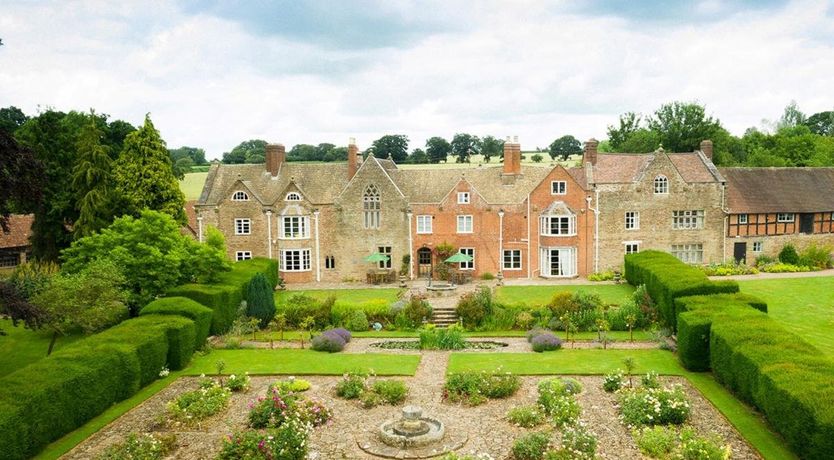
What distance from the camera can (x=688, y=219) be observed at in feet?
159

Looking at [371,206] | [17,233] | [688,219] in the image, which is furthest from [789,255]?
[17,233]

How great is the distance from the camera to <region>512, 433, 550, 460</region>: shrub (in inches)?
618

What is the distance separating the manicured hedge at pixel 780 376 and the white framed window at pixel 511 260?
24112 millimetres

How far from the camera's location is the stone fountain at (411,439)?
1666 cm

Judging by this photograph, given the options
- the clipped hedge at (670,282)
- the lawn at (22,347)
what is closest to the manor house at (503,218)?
the clipped hedge at (670,282)

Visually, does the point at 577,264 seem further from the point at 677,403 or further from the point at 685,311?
the point at 677,403

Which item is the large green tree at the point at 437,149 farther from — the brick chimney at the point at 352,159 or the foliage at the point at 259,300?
the foliage at the point at 259,300

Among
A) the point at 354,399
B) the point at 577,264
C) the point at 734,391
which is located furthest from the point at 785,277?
the point at 354,399

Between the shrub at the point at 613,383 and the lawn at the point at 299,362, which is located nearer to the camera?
the shrub at the point at 613,383

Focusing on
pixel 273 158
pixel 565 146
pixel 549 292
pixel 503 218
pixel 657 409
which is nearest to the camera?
pixel 657 409

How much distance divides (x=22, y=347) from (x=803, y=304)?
133 ft

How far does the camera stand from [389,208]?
1885 inches

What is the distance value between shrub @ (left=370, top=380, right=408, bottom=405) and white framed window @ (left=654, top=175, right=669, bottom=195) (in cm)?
3340

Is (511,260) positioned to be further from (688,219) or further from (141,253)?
(141,253)
